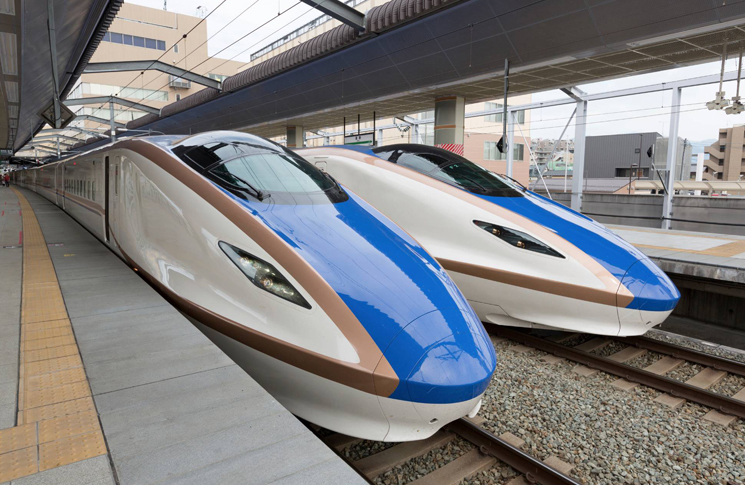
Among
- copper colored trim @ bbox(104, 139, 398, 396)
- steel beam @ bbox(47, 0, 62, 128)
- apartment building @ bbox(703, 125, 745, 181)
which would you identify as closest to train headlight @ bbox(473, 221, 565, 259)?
copper colored trim @ bbox(104, 139, 398, 396)

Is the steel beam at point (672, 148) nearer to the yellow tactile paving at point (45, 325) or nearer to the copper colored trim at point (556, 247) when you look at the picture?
the copper colored trim at point (556, 247)

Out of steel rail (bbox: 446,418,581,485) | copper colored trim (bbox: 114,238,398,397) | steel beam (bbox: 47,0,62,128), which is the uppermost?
steel beam (bbox: 47,0,62,128)

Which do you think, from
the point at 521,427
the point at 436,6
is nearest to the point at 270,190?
the point at 521,427

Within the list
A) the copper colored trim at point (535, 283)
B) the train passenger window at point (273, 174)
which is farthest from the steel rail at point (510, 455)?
the train passenger window at point (273, 174)

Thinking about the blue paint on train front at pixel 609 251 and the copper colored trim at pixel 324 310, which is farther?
the blue paint on train front at pixel 609 251

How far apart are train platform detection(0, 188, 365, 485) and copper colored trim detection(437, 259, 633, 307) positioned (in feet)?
9.30

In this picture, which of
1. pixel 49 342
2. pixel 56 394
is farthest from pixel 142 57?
pixel 56 394

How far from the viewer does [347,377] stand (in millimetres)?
2789

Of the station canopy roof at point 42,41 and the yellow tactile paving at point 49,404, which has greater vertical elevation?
the station canopy roof at point 42,41

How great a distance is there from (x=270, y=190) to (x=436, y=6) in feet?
24.9

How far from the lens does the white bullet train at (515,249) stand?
15.3ft

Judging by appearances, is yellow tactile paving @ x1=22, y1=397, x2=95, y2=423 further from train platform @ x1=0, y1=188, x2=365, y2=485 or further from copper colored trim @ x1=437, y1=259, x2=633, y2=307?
copper colored trim @ x1=437, y1=259, x2=633, y2=307

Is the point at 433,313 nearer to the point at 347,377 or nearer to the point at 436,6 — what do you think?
the point at 347,377

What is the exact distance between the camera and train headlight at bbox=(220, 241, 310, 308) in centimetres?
308
